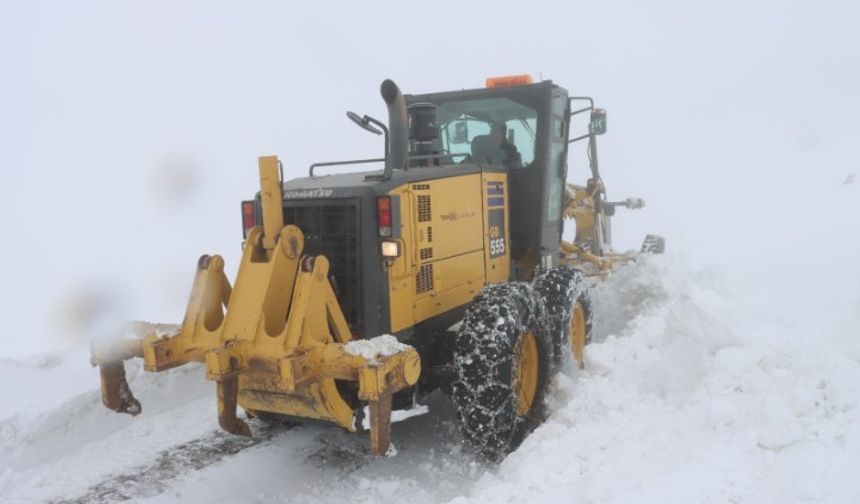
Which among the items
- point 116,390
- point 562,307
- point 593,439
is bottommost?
point 593,439

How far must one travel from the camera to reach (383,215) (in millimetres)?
4281

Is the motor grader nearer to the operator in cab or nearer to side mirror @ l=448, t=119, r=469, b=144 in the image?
the operator in cab

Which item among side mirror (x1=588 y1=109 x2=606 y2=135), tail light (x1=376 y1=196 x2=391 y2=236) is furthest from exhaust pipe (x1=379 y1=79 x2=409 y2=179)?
side mirror (x1=588 y1=109 x2=606 y2=135)

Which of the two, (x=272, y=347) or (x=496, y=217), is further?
(x=496, y=217)

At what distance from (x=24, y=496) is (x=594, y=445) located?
3.42 metres

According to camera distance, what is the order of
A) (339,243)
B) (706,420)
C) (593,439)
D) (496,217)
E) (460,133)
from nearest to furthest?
(706,420) < (593,439) < (339,243) < (496,217) < (460,133)

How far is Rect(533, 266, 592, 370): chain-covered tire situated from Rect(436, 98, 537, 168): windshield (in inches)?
43.4

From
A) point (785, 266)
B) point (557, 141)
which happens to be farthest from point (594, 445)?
point (785, 266)

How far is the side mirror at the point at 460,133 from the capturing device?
645cm

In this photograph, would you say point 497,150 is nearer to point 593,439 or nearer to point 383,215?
point 383,215

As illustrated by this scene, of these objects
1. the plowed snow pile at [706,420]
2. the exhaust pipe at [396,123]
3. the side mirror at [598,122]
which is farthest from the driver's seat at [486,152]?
the plowed snow pile at [706,420]

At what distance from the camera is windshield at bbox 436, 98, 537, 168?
20.5 ft

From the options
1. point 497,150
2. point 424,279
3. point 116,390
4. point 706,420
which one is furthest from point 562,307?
point 116,390

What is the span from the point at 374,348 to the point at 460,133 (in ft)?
10.6
